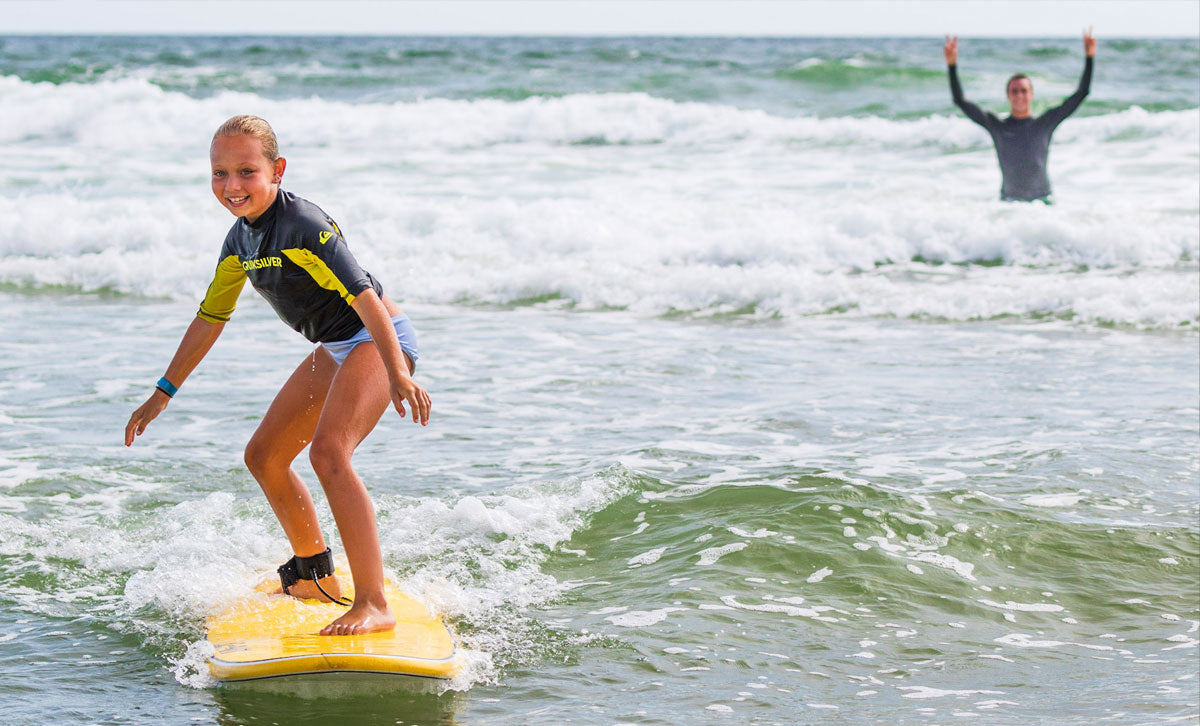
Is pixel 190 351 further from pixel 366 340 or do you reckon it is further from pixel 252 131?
pixel 252 131

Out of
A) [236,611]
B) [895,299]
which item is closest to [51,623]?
[236,611]

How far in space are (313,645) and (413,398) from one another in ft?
3.11

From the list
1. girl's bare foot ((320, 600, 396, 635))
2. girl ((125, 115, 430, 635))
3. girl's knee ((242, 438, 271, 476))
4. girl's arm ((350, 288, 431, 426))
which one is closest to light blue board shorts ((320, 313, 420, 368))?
girl ((125, 115, 430, 635))

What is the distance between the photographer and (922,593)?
4645mm

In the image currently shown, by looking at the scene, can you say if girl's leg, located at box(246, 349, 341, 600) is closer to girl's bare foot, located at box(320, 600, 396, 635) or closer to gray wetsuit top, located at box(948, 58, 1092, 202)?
girl's bare foot, located at box(320, 600, 396, 635)

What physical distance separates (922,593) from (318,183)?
1285cm

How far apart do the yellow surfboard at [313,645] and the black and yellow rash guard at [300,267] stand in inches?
35.9

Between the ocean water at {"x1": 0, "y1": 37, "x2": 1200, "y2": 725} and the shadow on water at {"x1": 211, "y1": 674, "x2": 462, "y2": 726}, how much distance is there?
0.05ft

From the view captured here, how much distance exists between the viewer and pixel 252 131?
3.68 m

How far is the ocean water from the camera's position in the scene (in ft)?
13.2

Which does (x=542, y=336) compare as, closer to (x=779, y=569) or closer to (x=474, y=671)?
(x=779, y=569)

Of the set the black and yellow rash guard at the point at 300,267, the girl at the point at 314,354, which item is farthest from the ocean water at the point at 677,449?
the black and yellow rash guard at the point at 300,267

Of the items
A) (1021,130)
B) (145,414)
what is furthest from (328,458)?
(1021,130)

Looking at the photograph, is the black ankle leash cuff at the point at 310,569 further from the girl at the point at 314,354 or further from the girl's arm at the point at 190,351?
the girl's arm at the point at 190,351
